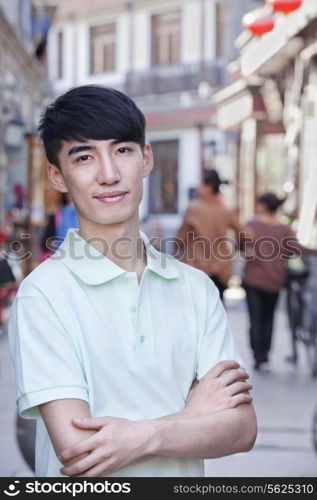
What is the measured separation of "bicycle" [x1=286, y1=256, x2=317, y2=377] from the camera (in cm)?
724

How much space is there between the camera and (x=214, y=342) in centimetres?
174

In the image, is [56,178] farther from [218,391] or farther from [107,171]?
[218,391]

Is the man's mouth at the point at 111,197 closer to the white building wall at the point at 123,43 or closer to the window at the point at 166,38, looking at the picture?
the window at the point at 166,38

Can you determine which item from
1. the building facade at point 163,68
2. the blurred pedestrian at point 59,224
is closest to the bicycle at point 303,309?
the blurred pedestrian at point 59,224

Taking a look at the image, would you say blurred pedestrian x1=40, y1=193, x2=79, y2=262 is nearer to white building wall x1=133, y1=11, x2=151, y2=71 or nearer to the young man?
the young man

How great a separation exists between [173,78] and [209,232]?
19801 mm

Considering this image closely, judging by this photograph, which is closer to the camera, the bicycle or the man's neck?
the man's neck

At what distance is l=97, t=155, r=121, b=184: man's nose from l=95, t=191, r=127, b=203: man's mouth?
0.02m

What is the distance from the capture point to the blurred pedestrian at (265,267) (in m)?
7.04

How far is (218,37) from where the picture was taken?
81.2 ft

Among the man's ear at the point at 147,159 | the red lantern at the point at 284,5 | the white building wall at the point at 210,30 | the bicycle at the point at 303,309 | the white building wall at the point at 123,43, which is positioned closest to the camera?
the man's ear at the point at 147,159

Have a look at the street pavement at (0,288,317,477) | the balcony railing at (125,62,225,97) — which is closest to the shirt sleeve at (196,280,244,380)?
the street pavement at (0,288,317,477)

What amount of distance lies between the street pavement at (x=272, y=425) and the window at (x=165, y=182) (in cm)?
1629

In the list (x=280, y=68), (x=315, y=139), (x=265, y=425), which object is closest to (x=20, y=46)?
(x=280, y=68)
